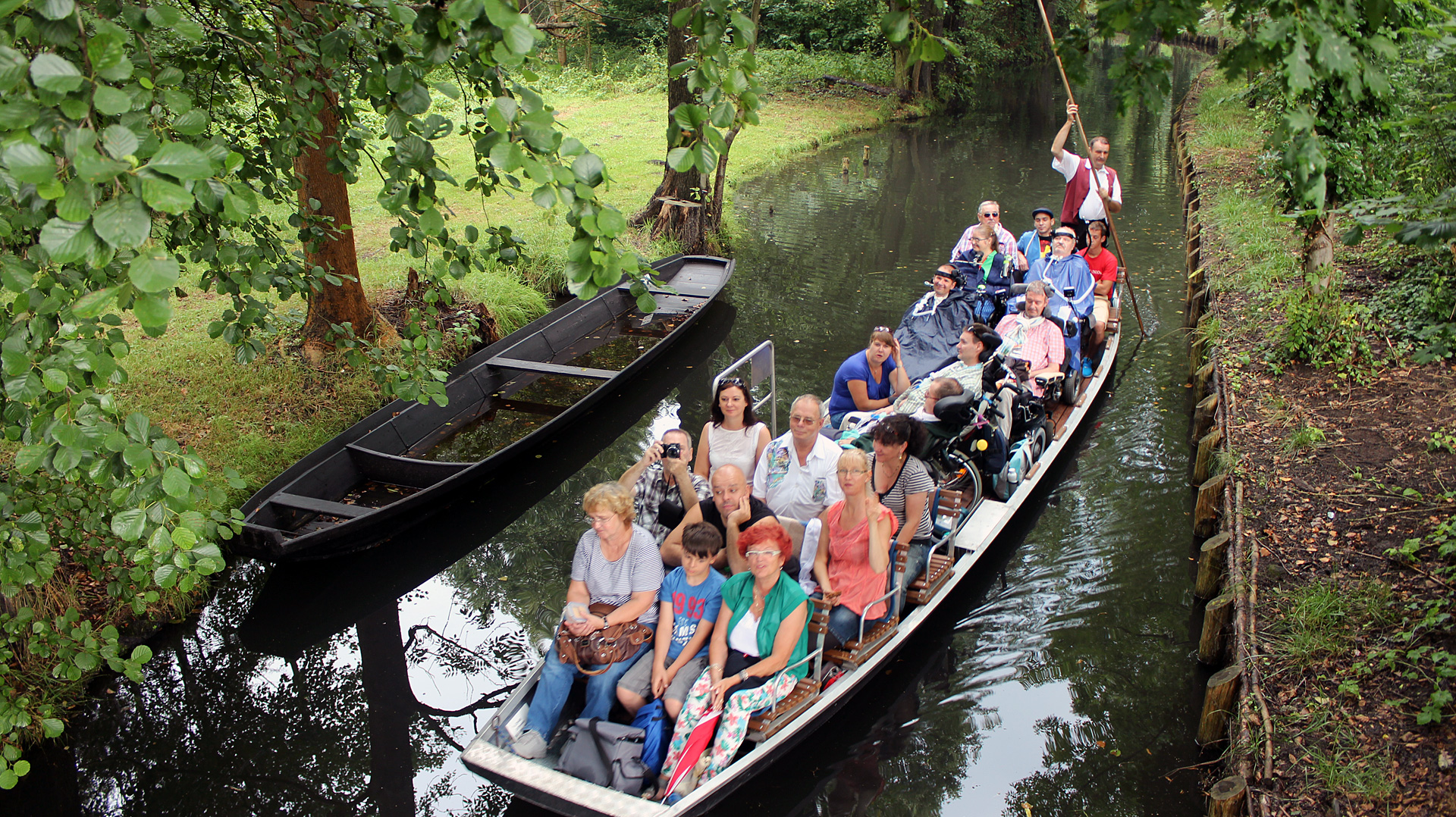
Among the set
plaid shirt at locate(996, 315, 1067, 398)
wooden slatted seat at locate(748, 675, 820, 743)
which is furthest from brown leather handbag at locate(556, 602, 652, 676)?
plaid shirt at locate(996, 315, 1067, 398)

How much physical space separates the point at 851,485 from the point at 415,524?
3690mm

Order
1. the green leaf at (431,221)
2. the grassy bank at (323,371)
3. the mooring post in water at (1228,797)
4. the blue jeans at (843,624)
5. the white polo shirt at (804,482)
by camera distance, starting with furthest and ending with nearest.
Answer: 1. the grassy bank at (323,371)
2. the white polo shirt at (804,482)
3. the blue jeans at (843,624)
4. the mooring post in water at (1228,797)
5. the green leaf at (431,221)

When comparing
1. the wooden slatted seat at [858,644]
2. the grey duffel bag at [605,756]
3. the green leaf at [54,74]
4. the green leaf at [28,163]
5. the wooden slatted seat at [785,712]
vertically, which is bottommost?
the grey duffel bag at [605,756]

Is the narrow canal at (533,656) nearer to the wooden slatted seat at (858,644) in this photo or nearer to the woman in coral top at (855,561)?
the wooden slatted seat at (858,644)

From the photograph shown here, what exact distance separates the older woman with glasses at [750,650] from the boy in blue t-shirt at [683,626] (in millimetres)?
72

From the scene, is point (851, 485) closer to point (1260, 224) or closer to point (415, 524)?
point (415, 524)

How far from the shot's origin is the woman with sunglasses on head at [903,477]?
4.77 metres

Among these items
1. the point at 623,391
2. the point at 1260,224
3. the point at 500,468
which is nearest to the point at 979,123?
the point at 1260,224

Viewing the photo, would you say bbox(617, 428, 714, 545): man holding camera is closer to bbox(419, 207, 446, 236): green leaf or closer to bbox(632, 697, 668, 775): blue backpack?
bbox(632, 697, 668, 775): blue backpack

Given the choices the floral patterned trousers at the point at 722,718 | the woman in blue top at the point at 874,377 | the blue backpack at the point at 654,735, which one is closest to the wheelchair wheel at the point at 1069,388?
the woman in blue top at the point at 874,377

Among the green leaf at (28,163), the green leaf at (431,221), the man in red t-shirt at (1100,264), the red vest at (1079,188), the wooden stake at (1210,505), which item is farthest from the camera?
the red vest at (1079,188)

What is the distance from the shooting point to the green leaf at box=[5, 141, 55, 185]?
4.53 feet

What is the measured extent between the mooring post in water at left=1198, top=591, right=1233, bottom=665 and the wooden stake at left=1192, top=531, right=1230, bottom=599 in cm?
45

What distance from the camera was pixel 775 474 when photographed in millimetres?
5203
